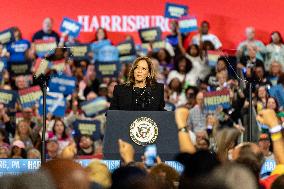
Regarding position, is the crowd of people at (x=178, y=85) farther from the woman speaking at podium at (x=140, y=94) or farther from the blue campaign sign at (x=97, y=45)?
the woman speaking at podium at (x=140, y=94)

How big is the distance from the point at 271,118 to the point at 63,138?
7.03 metres

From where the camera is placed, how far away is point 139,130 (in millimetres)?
6680

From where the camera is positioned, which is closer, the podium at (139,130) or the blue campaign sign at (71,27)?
the podium at (139,130)

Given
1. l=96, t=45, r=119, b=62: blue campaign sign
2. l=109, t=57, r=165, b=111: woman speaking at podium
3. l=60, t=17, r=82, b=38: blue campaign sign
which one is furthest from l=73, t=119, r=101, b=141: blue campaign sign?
l=109, t=57, r=165, b=111: woman speaking at podium

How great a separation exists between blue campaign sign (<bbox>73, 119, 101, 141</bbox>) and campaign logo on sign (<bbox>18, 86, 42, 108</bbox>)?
83 cm

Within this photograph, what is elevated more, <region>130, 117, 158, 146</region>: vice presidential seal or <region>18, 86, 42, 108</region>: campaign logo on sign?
<region>18, 86, 42, 108</region>: campaign logo on sign

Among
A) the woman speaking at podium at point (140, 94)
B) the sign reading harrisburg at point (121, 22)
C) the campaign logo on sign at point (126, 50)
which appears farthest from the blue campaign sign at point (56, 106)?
the woman speaking at podium at point (140, 94)

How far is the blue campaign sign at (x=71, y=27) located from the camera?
1415 centimetres

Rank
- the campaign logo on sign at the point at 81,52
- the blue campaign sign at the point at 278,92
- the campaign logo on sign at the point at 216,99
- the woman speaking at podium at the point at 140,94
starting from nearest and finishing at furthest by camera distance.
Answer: the woman speaking at podium at the point at 140,94 < the campaign logo on sign at the point at 216,99 < the blue campaign sign at the point at 278,92 < the campaign logo on sign at the point at 81,52

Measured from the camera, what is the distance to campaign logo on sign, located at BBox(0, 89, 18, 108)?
40.2ft

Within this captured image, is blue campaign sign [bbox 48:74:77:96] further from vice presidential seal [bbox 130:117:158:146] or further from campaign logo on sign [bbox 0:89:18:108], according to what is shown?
vice presidential seal [bbox 130:117:158:146]

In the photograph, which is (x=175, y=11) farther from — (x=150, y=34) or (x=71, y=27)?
(x=71, y=27)

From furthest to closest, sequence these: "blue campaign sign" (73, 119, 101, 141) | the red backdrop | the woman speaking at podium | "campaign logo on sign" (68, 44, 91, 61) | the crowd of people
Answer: the red backdrop < "campaign logo on sign" (68, 44, 91, 61) < "blue campaign sign" (73, 119, 101, 141) < the crowd of people < the woman speaking at podium

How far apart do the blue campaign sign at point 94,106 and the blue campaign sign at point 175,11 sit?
7.82 feet
